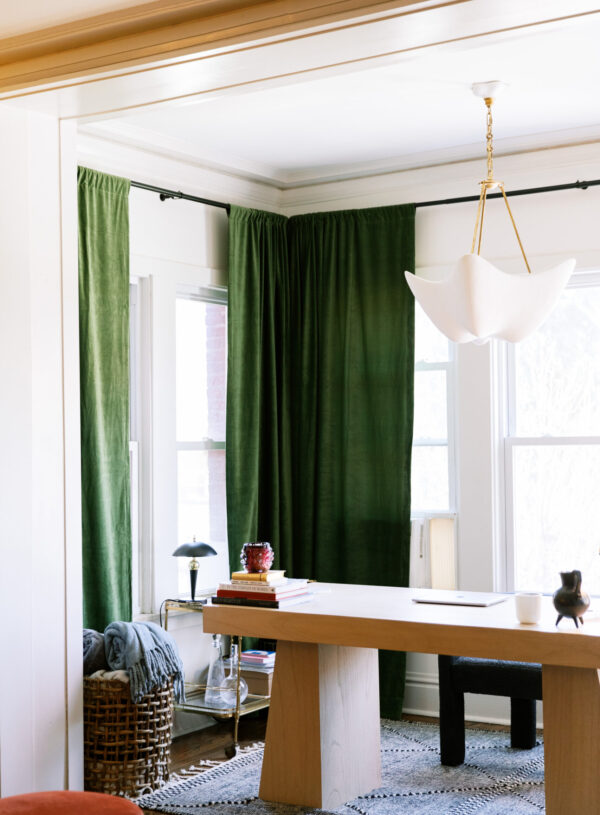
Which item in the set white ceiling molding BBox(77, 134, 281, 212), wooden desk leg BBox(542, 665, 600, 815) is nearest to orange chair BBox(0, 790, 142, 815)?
wooden desk leg BBox(542, 665, 600, 815)

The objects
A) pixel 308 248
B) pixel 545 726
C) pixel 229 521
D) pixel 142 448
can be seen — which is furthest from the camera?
pixel 308 248

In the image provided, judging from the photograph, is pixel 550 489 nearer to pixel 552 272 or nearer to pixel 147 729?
pixel 552 272

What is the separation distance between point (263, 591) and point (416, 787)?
1009mm

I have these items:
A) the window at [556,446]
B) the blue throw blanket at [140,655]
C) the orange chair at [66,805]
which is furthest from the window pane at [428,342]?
the orange chair at [66,805]

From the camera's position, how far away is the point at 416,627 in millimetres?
3305

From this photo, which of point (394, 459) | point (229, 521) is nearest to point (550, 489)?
point (394, 459)

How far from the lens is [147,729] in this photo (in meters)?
3.87

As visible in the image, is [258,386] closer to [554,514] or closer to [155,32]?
[554,514]

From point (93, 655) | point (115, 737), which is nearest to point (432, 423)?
point (93, 655)

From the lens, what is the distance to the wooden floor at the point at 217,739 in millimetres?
4391

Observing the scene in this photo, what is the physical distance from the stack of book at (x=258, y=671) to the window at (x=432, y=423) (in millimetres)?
1042

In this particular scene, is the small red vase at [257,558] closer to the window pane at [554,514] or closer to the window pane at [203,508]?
the window pane at [203,508]

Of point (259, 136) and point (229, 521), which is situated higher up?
point (259, 136)

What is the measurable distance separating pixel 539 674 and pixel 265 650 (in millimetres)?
1639
